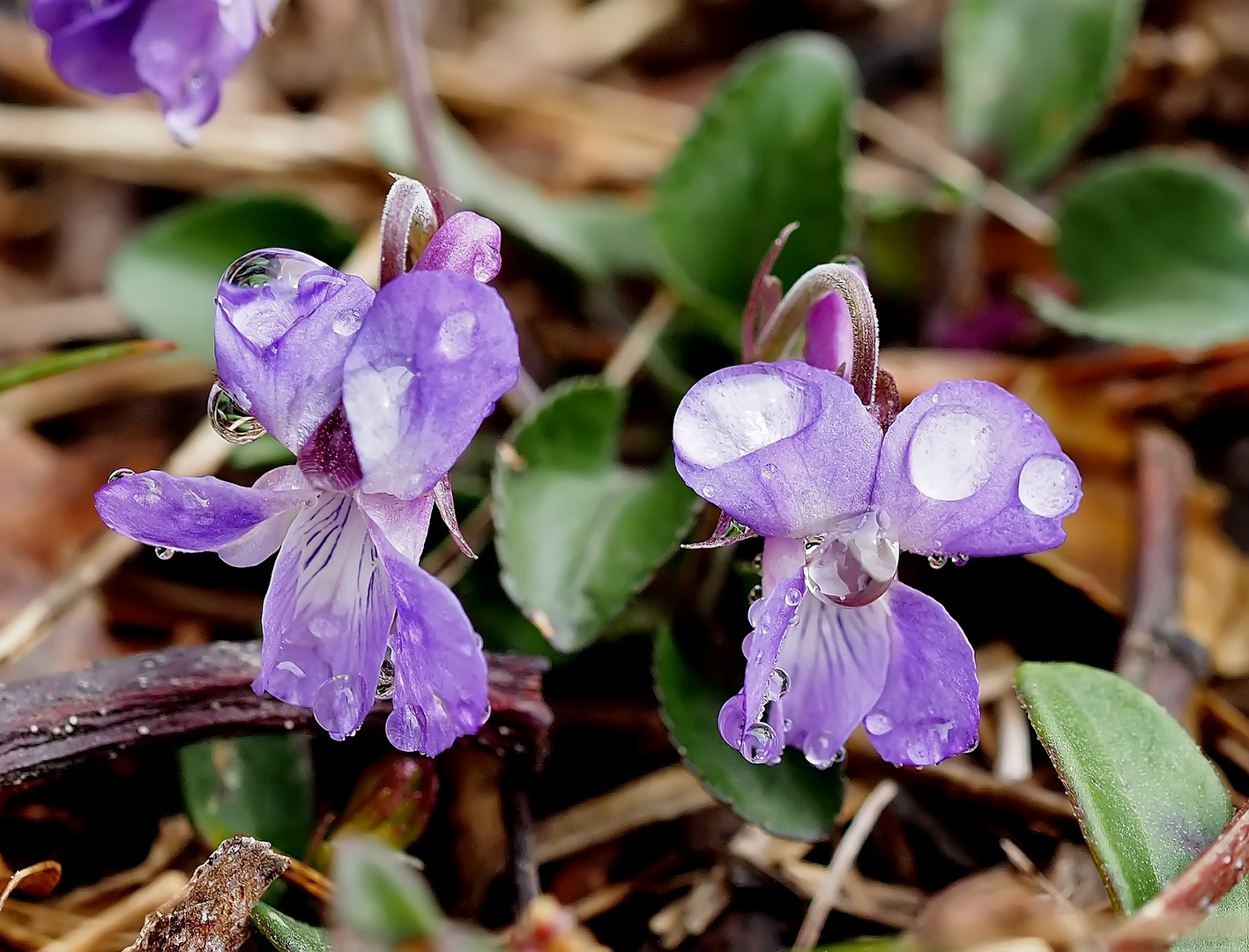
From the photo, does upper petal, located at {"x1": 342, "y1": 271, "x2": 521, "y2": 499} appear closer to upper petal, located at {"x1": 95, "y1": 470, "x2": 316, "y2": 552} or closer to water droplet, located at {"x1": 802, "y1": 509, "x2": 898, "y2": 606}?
upper petal, located at {"x1": 95, "y1": 470, "x2": 316, "y2": 552}

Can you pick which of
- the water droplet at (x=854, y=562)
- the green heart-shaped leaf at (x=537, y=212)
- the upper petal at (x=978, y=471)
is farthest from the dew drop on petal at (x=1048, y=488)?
the green heart-shaped leaf at (x=537, y=212)

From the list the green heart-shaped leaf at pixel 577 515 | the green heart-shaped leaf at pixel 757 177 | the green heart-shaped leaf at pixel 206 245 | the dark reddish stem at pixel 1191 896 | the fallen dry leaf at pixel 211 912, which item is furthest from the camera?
the green heart-shaped leaf at pixel 206 245

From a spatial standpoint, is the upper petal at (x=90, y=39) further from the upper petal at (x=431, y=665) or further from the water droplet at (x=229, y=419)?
the upper petal at (x=431, y=665)

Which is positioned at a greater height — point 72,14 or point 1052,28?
point 72,14

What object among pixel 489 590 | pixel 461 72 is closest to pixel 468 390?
pixel 489 590

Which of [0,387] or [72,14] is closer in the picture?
[0,387]

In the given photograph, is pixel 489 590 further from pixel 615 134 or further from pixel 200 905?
pixel 615 134
